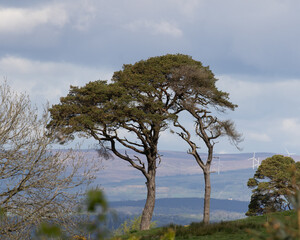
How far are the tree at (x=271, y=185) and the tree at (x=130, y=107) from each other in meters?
14.7

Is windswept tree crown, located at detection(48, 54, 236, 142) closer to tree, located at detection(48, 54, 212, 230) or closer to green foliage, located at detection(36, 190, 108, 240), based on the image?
tree, located at detection(48, 54, 212, 230)

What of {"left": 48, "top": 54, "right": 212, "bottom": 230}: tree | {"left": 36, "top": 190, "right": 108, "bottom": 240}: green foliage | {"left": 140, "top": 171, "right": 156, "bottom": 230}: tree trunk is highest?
{"left": 48, "top": 54, "right": 212, "bottom": 230}: tree

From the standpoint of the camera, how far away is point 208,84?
99.3 feet

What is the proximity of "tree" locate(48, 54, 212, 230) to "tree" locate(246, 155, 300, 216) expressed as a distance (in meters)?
14.7

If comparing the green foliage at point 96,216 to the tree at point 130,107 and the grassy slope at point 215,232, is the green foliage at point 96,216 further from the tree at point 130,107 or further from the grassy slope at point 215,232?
the tree at point 130,107

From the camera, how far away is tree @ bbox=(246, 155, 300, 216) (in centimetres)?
3997

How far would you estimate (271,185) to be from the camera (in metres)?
40.4

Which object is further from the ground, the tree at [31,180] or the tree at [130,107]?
the tree at [130,107]

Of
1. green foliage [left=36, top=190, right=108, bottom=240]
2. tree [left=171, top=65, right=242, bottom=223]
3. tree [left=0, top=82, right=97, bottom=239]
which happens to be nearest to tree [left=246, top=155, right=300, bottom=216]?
tree [left=171, top=65, right=242, bottom=223]

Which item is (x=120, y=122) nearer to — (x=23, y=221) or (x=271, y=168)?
(x=23, y=221)

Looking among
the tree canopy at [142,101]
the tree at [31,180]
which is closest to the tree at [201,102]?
the tree canopy at [142,101]

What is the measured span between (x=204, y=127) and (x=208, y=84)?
324cm

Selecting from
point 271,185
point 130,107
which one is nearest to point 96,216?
point 130,107

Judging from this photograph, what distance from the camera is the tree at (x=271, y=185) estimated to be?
131 feet
